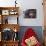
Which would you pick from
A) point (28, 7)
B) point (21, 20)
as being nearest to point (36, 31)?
point (21, 20)

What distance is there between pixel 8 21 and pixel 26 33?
650 mm

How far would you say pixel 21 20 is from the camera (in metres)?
4.64

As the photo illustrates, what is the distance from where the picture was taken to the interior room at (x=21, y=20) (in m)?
4.56

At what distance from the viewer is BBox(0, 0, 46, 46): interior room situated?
180 inches

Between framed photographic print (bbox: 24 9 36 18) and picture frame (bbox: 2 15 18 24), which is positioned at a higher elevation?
framed photographic print (bbox: 24 9 36 18)

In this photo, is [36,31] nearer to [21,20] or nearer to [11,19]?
[21,20]

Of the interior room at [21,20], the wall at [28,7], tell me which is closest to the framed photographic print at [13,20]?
the interior room at [21,20]

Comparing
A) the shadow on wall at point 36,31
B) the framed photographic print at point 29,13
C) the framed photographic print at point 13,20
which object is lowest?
the shadow on wall at point 36,31

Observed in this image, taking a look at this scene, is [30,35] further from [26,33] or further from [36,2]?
[36,2]

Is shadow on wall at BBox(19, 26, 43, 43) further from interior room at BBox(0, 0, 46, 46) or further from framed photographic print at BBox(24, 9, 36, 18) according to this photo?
framed photographic print at BBox(24, 9, 36, 18)

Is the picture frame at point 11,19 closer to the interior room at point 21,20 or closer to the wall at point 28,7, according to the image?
the interior room at point 21,20

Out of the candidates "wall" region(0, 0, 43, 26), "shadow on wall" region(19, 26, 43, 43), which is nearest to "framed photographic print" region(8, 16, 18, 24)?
"wall" region(0, 0, 43, 26)

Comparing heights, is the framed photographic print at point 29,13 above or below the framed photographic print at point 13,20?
above

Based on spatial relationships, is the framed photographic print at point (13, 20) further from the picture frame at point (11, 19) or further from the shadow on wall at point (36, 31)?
the shadow on wall at point (36, 31)
